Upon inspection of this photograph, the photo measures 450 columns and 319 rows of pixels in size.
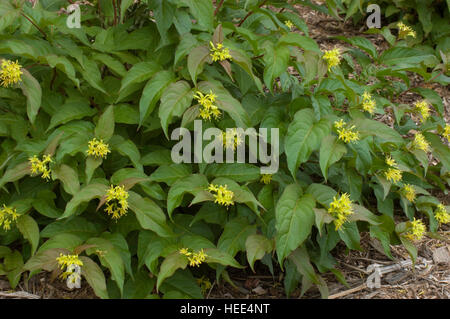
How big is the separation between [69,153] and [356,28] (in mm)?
3272

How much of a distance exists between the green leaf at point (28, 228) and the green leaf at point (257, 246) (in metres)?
0.95

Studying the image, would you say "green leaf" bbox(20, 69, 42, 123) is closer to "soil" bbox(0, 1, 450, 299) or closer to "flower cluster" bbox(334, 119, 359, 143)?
"soil" bbox(0, 1, 450, 299)

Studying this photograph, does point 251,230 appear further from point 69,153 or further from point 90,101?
point 90,101

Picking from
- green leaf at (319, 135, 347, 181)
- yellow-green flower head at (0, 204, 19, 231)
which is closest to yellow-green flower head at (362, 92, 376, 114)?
green leaf at (319, 135, 347, 181)

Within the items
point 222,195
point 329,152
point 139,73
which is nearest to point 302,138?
point 329,152

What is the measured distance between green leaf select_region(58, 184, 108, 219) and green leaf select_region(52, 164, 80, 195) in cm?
6

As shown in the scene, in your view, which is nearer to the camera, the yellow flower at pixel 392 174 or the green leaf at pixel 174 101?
the green leaf at pixel 174 101

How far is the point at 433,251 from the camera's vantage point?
270cm

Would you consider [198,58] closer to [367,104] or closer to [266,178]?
[266,178]

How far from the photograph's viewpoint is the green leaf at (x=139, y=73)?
2.17m

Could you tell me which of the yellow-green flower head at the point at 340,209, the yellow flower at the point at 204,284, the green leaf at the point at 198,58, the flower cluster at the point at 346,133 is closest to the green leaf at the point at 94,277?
the yellow flower at the point at 204,284

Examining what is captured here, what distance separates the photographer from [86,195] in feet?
6.44

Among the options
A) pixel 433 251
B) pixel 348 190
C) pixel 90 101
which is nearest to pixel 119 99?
pixel 90 101

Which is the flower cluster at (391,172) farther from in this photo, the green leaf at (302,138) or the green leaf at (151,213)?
the green leaf at (151,213)
